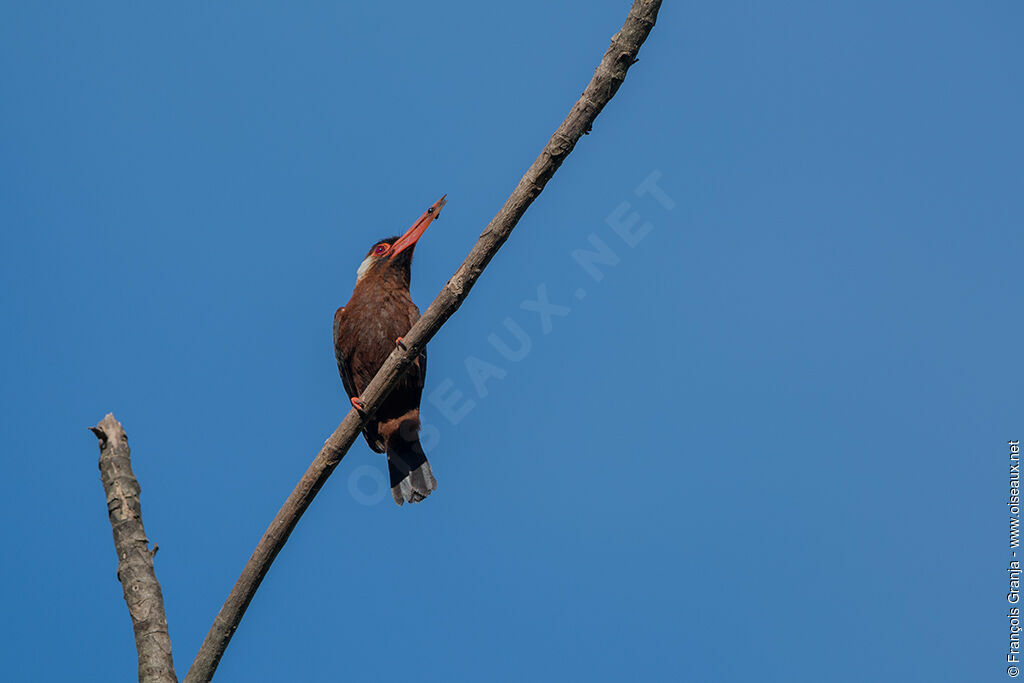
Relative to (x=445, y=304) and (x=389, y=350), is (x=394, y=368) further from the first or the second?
(x=389, y=350)

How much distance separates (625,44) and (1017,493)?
14.5 feet

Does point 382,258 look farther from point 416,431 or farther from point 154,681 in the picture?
point 154,681

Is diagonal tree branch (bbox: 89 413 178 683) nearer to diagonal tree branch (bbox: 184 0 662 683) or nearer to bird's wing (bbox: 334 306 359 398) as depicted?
diagonal tree branch (bbox: 184 0 662 683)

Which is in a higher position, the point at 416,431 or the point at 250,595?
the point at 416,431

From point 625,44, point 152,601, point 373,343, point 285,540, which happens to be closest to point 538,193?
point 625,44

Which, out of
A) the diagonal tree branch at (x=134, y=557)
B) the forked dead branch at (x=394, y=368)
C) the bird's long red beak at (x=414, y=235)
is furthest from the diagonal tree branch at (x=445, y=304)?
the bird's long red beak at (x=414, y=235)

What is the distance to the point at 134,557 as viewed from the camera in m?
4.01

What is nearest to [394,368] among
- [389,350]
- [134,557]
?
[134,557]

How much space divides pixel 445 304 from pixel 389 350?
2702 mm

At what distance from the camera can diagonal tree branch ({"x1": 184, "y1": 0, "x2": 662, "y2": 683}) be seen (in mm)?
3562

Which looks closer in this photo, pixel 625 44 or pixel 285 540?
pixel 625 44

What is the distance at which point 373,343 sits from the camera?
6477 mm

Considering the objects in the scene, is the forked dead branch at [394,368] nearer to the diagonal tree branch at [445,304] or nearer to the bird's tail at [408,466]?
the diagonal tree branch at [445,304]

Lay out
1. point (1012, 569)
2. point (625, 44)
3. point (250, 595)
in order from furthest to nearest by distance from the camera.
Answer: point (1012, 569), point (250, 595), point (625, 44)
